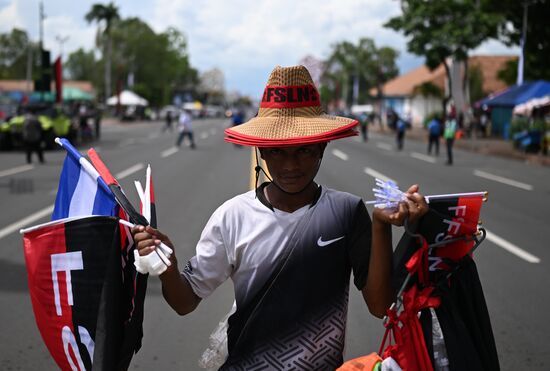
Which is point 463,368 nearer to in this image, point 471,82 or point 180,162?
point 180,162

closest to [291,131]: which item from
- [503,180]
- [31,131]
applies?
[503,180]

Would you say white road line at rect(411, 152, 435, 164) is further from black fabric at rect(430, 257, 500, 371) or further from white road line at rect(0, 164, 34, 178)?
→ black fabric at rect(430, 257, 500, 371)

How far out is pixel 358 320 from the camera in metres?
5.27

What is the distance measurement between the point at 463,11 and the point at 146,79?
2545 inches

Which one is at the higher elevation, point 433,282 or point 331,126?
point 331,126

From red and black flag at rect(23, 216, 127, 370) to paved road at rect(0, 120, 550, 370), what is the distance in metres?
2.21

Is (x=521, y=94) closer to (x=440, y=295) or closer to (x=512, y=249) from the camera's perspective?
(x=512, y=249)

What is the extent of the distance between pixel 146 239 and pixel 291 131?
57cm

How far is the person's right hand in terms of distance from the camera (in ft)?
6.40

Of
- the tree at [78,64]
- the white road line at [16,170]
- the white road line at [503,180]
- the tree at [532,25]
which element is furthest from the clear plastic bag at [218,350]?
the tree at [78,64]

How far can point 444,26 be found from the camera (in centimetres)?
3519

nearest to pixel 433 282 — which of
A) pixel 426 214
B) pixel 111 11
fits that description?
pixel 426 214

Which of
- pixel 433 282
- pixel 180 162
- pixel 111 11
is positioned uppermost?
pixel 111 11

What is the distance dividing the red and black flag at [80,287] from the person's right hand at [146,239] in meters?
0.15
